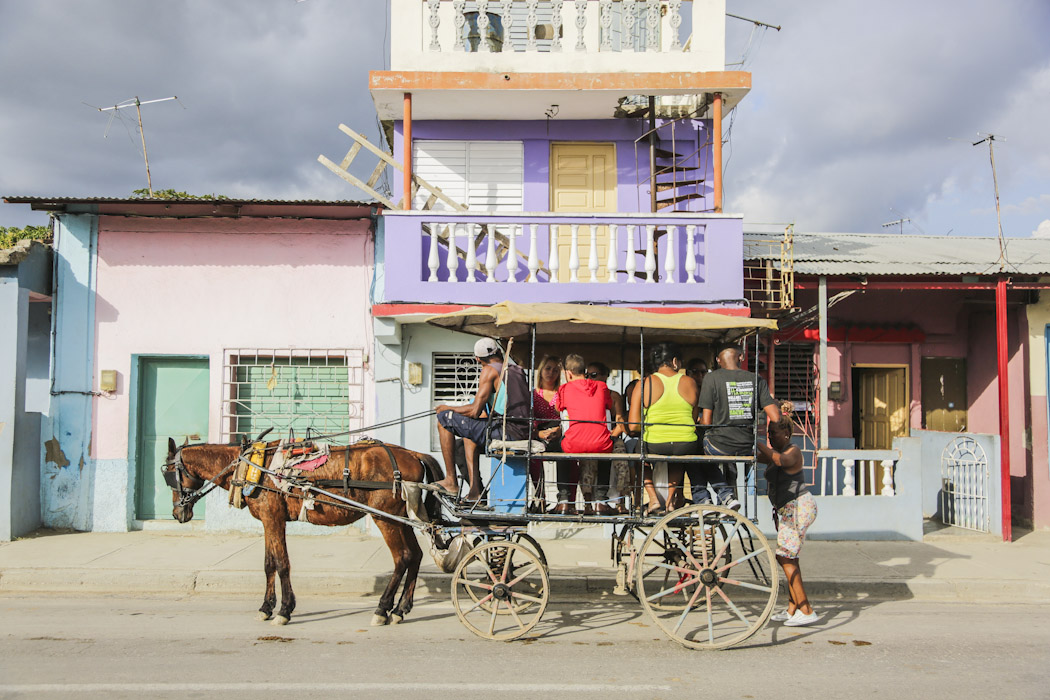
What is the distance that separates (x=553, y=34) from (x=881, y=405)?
7.83m

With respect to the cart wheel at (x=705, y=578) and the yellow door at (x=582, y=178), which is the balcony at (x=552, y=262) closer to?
the yellow door at (x=582, y=178)

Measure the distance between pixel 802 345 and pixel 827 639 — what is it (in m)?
7.19

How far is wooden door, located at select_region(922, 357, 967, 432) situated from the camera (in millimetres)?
12344

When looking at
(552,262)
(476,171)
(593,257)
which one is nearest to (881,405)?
(593,257)

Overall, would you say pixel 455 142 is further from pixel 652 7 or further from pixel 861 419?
pixel 861 419

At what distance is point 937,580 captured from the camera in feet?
25.2

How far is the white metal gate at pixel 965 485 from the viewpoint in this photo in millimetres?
10102

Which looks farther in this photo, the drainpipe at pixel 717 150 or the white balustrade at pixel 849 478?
the drainpipe at pixel 717 150

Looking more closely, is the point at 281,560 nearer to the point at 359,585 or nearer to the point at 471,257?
the point at 359,585

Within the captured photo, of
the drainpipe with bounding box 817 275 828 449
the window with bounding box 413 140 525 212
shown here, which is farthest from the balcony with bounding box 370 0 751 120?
the drainpipe with bounding box 817 275 828 449

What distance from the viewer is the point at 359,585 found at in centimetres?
761

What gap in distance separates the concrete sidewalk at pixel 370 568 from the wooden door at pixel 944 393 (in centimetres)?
317

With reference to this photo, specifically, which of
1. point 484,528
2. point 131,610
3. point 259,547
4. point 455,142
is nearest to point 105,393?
point 259,547

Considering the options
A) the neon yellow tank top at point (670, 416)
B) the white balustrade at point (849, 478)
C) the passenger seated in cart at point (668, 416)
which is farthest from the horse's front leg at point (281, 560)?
the white balustrade at point (849, 478)
